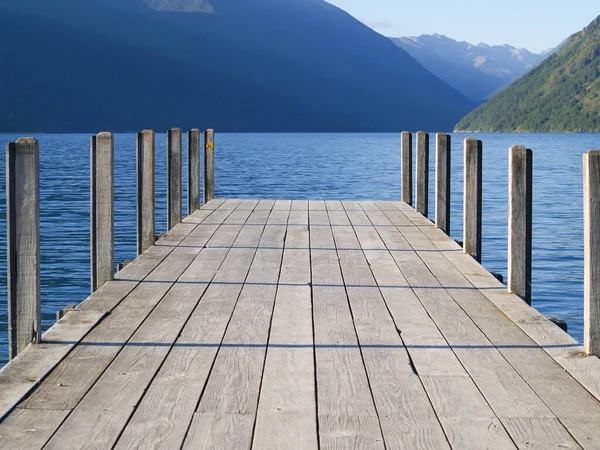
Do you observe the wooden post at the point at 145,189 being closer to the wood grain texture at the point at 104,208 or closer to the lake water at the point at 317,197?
the wood grain texture at the point at 104,208

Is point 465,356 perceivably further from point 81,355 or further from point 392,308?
point 81,355

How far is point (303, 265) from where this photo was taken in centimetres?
666

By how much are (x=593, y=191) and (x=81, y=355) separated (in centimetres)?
256

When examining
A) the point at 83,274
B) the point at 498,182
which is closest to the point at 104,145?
the point at 83,274

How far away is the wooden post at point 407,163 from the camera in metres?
11.7

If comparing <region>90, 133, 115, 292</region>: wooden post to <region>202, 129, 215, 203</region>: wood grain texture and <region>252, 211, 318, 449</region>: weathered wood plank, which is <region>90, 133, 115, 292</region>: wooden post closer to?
<region>252, 211, 318, 449</region>: weathered wood plank

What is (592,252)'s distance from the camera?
164 inches

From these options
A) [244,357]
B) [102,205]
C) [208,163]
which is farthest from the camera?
[208,163]

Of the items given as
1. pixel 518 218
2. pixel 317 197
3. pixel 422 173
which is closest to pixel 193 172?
pixel 422 173

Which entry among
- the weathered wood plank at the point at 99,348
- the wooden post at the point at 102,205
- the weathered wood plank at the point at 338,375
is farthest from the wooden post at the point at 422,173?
the wooden post at the point at 102,205

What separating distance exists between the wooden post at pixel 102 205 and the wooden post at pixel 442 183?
4.16m

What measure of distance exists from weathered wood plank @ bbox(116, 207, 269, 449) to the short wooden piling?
19.7 ft

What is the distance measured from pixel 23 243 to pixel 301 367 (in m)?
1.55

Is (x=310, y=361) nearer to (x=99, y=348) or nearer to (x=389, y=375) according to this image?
(x=389, y=375)
